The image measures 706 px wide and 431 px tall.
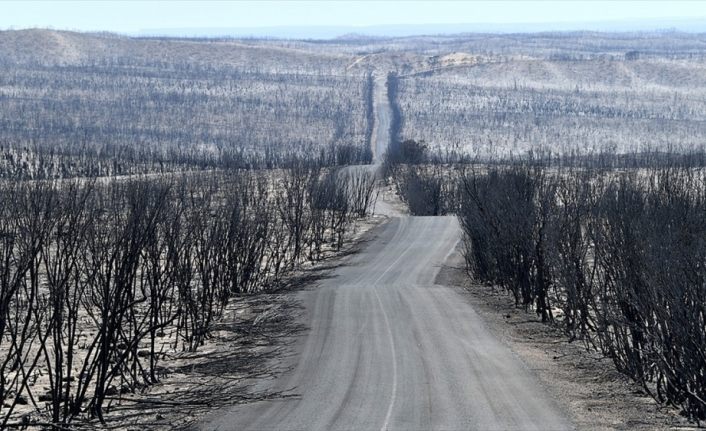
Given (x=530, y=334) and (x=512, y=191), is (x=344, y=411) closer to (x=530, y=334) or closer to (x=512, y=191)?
(x=530, y=334)

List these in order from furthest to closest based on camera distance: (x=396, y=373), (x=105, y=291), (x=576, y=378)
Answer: (x=576, y=378) < (x=396, y=373) < (x=105, y=291)

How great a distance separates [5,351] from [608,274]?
19.6 metres

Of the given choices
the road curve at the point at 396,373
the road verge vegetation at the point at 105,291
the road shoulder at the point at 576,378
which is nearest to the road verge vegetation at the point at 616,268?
the road shoulder at the point at 576,378

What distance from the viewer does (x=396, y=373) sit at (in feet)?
88.5

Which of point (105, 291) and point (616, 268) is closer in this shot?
point (105, 291)

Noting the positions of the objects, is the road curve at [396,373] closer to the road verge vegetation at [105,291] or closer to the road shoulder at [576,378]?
the road shoulder at [576,378]

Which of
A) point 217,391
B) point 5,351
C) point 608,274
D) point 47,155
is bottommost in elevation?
A: point 47,155

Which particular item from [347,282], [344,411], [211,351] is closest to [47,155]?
[347,282]

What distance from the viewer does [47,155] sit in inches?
6132

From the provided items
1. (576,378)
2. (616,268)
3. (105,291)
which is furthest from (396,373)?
(105,291)

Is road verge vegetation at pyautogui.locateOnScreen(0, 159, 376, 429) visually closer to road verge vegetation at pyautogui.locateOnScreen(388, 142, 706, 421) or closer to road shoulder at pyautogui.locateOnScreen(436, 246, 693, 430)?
road shoulder at pyautogui.locateOnScreen(436, 246, 693, 430)

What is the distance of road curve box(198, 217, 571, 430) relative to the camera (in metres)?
22.3

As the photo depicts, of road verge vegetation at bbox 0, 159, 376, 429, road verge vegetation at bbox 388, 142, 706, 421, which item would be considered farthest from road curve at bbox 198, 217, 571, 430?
road verge vegetation at bbox 0, 159, 376, 429

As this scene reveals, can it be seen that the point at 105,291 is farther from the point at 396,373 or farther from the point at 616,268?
the point at 616,268
